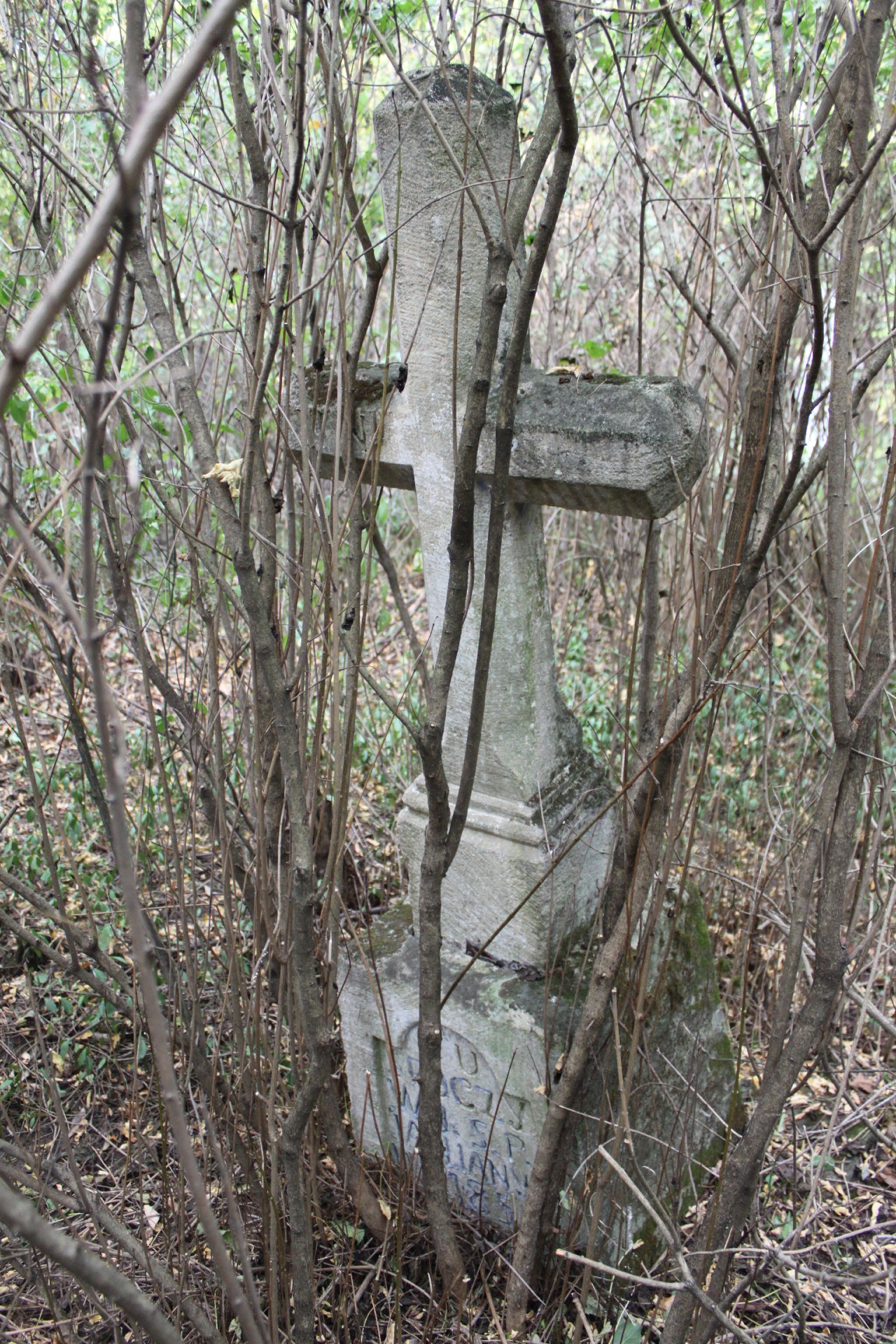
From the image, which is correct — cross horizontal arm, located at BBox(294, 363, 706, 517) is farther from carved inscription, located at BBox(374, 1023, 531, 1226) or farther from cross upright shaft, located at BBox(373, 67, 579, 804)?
carved inscription, located at BBox(374, 1023, 531, 1226)

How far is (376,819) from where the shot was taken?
3252mm

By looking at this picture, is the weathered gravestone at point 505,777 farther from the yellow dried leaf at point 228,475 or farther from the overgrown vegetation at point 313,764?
the yellow dried leaf at point 228,475

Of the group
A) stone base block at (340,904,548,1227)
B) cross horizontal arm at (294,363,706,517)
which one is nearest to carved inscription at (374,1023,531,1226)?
stone base block at (340,904,548,1227)

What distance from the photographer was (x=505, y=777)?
177 centimetres

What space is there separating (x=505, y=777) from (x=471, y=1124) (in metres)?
0.74

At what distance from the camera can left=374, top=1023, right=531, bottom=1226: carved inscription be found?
1.86 metres

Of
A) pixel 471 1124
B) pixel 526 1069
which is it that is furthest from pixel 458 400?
pixel 471 1124

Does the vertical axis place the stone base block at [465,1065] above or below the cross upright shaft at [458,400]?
below

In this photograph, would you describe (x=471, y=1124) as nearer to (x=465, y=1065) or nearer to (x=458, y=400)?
(x=465, y=1065)

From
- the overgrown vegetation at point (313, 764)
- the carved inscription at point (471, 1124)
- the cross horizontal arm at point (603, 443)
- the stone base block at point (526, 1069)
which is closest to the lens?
the overgrown vegetation at point (313, 764)

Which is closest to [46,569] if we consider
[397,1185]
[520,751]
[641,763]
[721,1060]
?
[641,763]

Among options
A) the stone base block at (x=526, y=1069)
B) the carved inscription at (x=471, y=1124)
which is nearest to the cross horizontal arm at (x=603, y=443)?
the stone base block at (x=526, y=1069)

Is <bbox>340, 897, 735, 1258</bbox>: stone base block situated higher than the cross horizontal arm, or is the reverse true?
the cross horizontal arm

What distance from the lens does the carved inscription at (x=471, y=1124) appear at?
186cm
